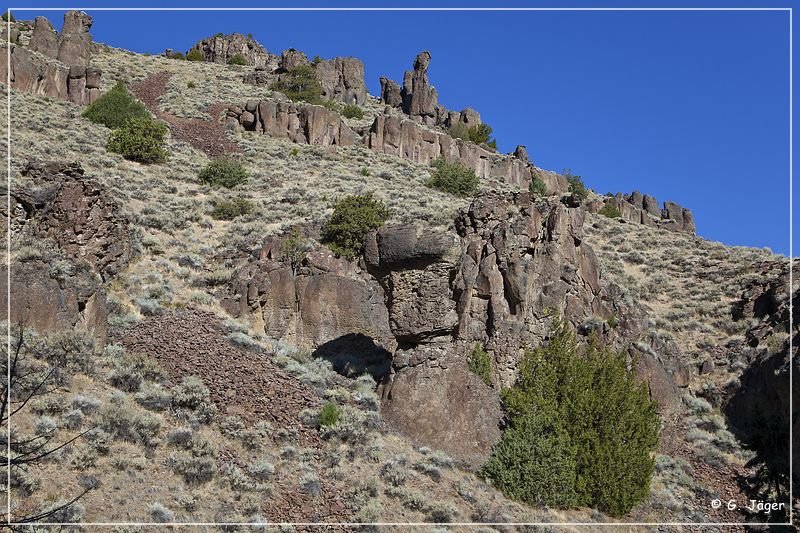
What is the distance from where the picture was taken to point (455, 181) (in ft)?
162

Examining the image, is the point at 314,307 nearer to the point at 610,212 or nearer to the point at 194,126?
the point at 194,126

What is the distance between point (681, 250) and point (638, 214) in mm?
18543

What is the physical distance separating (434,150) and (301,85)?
58.4 feet

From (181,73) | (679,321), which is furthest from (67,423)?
(181,73)

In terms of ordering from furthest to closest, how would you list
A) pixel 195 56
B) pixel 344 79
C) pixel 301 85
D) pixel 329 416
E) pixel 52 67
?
1. pixel 195 56
2. pixel 344 79
3. pixel 301 85
4. pixel 52 67
5. pixel 329 416

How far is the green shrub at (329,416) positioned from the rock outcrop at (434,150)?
40.7 m

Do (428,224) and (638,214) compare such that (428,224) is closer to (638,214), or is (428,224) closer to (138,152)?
(138,152)

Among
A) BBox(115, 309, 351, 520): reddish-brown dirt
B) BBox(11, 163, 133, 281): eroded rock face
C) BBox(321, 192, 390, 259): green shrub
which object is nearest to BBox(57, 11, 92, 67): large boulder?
BBox(321, 192, 390, 259): green shrub

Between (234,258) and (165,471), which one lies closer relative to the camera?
(165,471)

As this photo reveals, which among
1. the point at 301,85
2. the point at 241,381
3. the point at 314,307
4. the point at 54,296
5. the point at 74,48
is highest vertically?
the point at 74,48

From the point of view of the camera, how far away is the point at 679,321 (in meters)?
30.1

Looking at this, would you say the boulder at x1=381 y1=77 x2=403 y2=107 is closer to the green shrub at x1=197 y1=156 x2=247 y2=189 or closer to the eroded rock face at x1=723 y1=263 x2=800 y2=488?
the green shrub at x1=197 y1=156 x2=247 y2=189

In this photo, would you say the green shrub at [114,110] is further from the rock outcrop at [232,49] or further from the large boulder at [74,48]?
the rock outcrop at [232,49]

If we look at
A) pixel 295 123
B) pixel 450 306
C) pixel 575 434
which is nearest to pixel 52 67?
pixel 295 123
